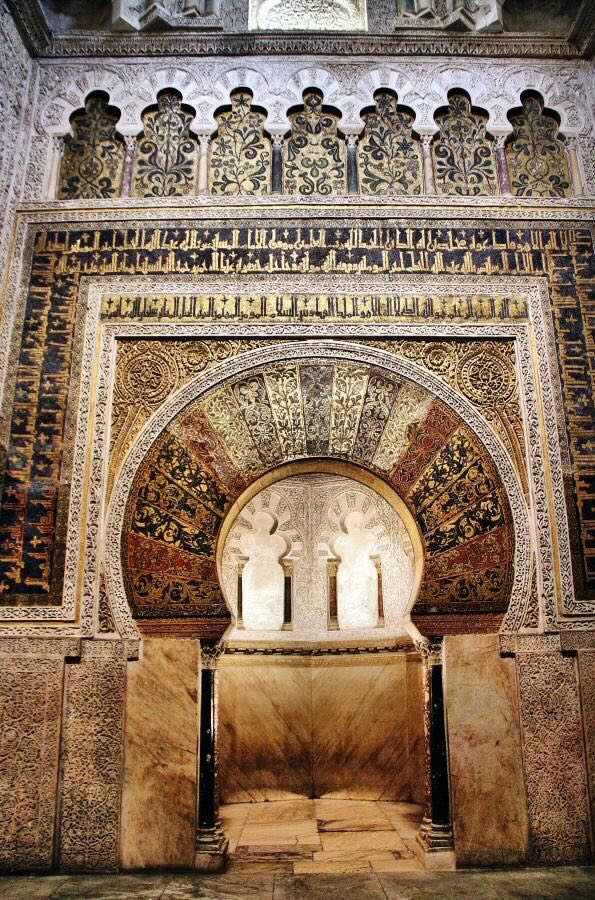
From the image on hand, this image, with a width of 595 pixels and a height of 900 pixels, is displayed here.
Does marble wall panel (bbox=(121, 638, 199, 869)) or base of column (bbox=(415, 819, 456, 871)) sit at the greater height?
marble wall panel (bbox=(121, 638, 199, 869))

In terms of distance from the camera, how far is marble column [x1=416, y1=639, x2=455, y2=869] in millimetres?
4094

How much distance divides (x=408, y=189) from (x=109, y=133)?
230 centimetres

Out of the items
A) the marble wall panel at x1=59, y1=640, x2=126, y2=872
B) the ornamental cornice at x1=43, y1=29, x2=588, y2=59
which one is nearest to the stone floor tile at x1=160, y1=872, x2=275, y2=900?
the marble wall panel at x1=59, y1=640, x2=126, y2=872

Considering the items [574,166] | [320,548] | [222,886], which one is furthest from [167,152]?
[222,886]

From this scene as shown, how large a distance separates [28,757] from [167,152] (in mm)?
4208

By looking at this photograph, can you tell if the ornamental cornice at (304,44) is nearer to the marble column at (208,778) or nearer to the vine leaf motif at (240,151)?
the vine leaf motif at (240,151)

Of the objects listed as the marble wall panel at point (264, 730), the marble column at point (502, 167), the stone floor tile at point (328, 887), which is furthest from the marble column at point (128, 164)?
the stone floor tile at point (328, 887)

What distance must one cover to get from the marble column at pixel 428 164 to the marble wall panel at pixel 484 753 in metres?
3.18

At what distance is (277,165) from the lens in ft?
17.3

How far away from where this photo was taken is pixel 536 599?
173 inches

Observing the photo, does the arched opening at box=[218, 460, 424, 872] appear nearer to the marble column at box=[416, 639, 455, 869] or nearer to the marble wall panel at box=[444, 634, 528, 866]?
the marble column at box=[416, 639, 455, 869]

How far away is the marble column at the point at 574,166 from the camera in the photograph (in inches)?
205

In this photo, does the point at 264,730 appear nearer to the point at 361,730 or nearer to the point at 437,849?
the point at 361,730

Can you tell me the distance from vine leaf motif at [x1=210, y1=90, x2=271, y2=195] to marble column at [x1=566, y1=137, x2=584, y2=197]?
2238 mm
